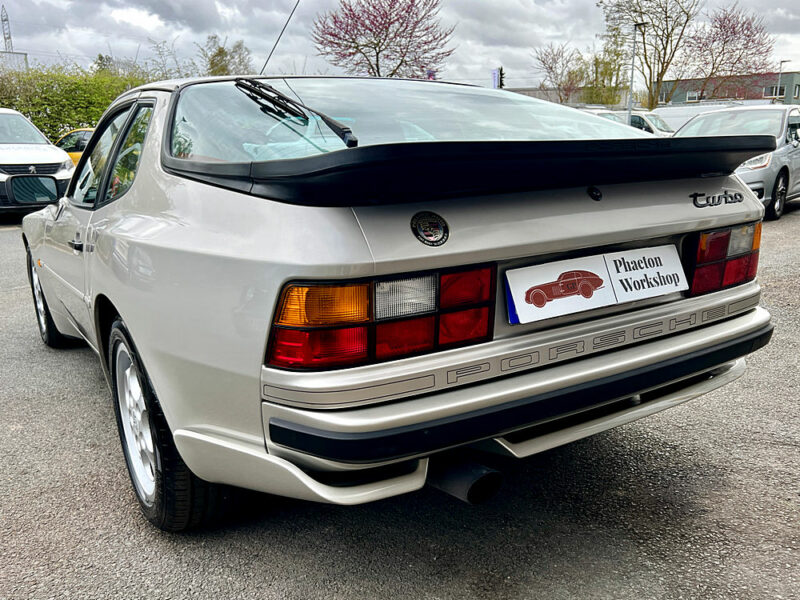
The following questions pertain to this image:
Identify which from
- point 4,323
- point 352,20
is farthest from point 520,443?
point 352,20

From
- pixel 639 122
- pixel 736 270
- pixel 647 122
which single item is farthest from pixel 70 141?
pixel 736 270

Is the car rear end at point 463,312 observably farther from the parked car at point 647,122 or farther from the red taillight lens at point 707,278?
the parked car at point 647,122

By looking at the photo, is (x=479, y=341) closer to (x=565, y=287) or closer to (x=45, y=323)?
(x=565, y=287)

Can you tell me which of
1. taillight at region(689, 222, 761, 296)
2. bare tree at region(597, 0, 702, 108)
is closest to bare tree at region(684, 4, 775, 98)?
bare tree at region(597, 0, 702, 108)

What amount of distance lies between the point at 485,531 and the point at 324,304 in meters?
1.06

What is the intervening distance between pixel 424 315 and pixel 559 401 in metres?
0.46

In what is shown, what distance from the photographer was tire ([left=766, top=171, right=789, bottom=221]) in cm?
944

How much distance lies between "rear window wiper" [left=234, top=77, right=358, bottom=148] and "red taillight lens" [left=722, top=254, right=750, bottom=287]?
129cm

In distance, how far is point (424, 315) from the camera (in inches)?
69.4

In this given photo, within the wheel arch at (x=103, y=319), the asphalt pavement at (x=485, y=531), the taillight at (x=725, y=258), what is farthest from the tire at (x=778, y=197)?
the wheel arch at (x=103, y=319)

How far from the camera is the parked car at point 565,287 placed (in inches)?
75.1

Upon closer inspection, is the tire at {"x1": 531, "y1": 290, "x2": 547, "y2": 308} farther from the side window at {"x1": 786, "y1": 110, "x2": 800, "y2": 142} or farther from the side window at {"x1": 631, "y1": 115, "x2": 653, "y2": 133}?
the side window at {"x1": 631, "y1": 115, "x2": 653, "y2": 133}

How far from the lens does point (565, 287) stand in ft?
6.46

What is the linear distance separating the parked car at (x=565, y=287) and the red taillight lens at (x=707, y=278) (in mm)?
445
